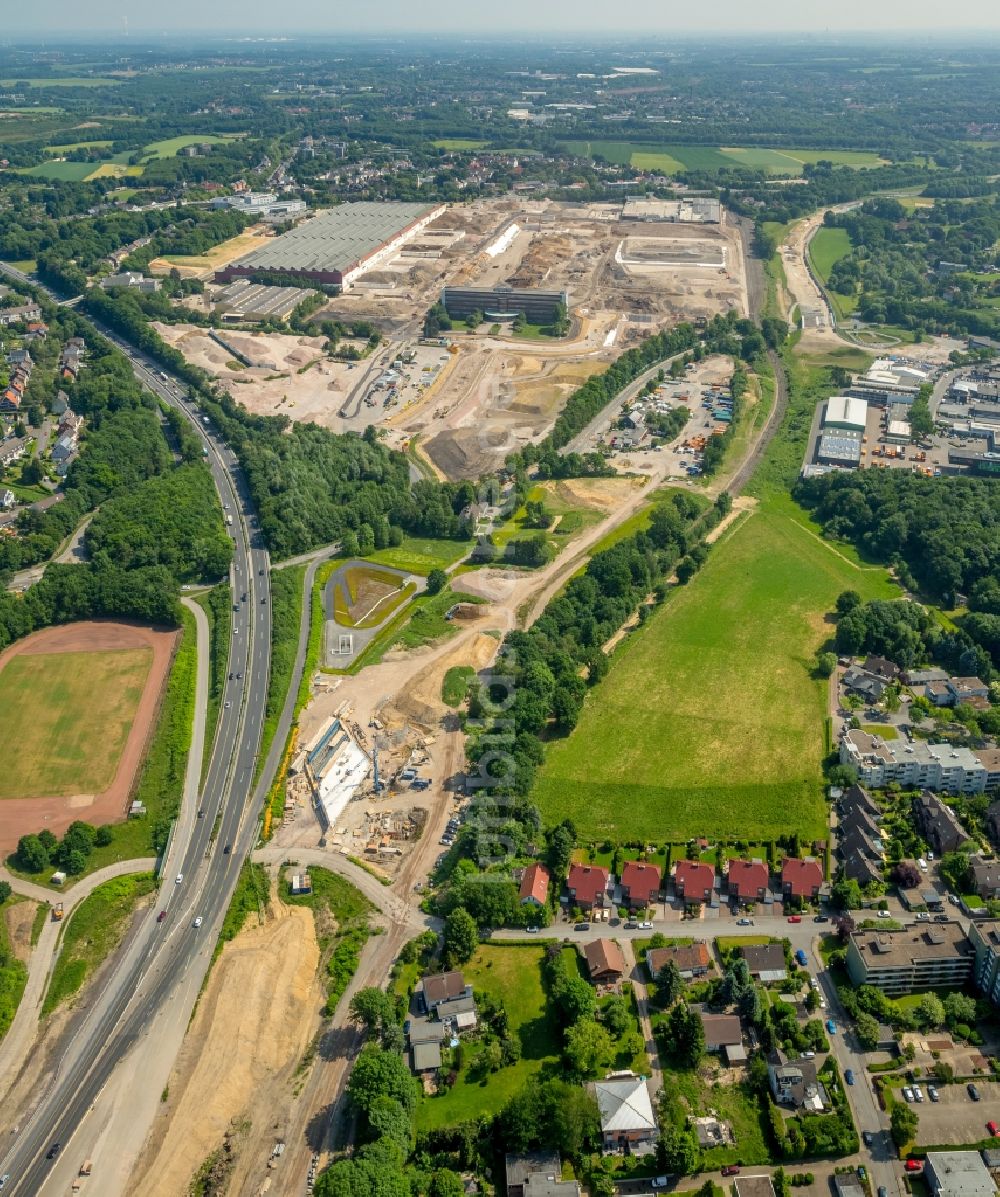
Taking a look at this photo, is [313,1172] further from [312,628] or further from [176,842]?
[312,628]

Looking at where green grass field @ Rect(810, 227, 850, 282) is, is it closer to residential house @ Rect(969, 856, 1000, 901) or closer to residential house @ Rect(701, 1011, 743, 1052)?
residential house @ Rect(969, 856, 1000, 901)

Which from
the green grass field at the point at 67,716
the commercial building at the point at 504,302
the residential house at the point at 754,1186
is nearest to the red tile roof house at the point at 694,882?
the residential house at the point at 754,1186

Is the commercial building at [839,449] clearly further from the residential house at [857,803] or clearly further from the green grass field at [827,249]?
the green grass field at [827,249]

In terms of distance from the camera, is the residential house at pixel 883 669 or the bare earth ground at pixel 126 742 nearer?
the bare earth ground at pixel 126 742

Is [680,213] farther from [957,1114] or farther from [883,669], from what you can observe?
[957,1114]

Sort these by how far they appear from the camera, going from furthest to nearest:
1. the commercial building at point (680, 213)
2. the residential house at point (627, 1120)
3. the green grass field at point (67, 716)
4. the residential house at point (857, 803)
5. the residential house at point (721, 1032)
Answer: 1. the commercial building at point (680, 213)
2. the green grass field at point (67, 716)
3. the residential house at point (857, 803)
4. the residential house at point (721, 1032)
5. the residential house at point (627, 1120)

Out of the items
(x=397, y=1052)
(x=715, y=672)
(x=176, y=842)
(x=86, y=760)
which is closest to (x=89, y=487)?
(x=86, y=760)
